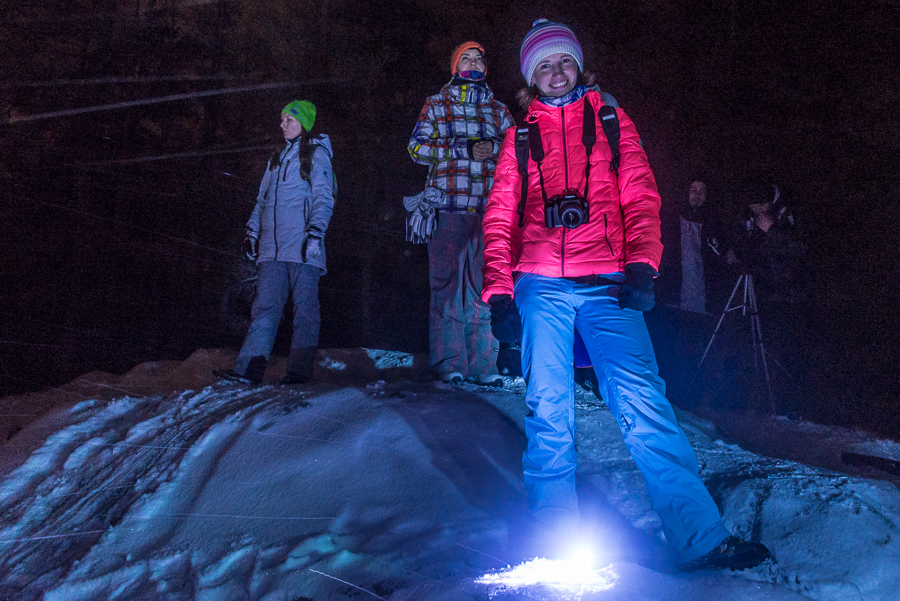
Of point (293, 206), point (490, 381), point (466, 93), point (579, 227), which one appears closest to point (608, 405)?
point (579, 227)

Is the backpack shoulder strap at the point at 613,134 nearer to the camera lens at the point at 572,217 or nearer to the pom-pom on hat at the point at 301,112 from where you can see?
the camera lens at the point at 572,217

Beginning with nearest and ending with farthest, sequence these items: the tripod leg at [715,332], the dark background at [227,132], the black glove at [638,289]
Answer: the black glove at [638,289], the tripod leg at [715,332], the dark background at [227,132]

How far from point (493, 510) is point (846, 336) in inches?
145

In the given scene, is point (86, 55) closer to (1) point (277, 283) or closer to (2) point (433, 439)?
(1) point (277, 283)

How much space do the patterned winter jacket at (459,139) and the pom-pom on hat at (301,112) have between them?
104 cm

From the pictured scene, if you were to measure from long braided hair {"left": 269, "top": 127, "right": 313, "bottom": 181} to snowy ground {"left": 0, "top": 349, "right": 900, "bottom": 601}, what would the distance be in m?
1.71

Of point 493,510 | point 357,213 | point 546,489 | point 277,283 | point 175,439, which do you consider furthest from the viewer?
point 357,213

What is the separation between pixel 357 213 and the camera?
598 centimetres

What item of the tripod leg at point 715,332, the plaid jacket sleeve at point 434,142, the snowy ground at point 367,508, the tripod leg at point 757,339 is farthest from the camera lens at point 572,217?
the tripod leg at point 757,339

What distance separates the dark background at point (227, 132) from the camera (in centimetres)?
550

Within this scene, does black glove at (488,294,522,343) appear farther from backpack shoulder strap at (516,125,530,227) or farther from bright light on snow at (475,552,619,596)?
bright light on snow at (475,552,619,596)

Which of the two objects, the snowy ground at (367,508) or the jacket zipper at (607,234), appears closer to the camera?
the snowy ground at (367,508)

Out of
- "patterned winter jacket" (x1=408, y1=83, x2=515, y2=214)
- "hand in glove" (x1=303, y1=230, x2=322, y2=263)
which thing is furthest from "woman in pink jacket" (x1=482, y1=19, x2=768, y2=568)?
"hand in glove" (x1=303, y1=230, x2=322, y2=263)

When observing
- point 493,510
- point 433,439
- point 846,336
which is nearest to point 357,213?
point 433,439
